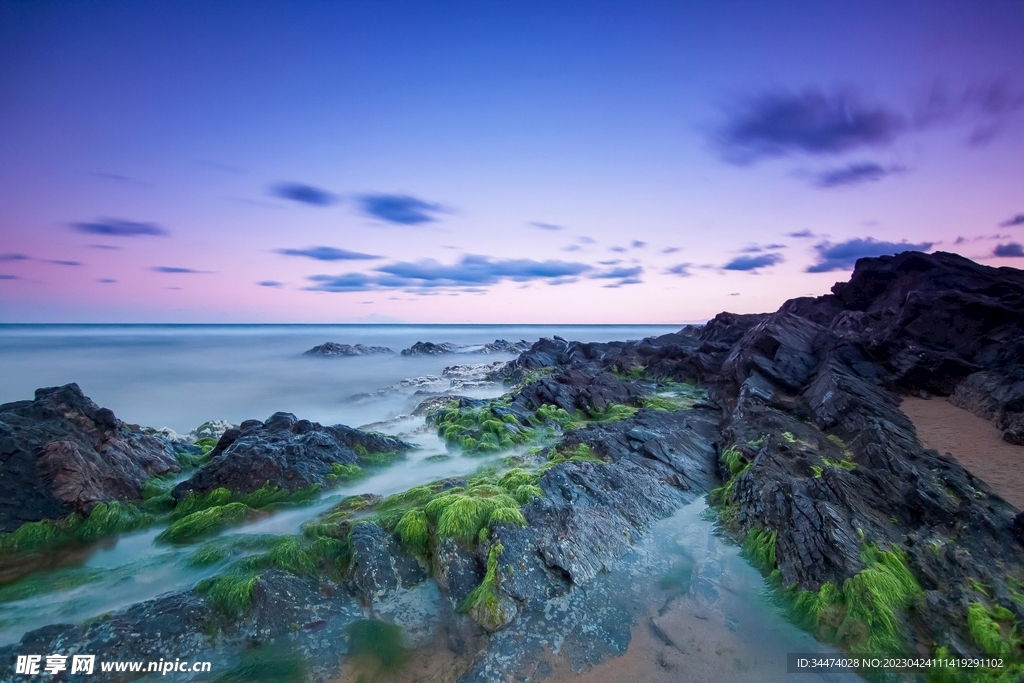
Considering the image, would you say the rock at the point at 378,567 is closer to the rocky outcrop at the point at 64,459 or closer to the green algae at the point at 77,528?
the green algae at the point at 77,528

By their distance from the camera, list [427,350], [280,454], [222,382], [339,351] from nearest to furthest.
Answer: [280,454] < [222,382] < [339,351] < [427,350]

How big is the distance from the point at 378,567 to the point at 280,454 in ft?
14.4

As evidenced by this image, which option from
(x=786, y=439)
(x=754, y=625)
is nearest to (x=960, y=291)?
(x=786, y=439)

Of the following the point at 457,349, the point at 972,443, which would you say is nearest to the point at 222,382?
the point at 457,349

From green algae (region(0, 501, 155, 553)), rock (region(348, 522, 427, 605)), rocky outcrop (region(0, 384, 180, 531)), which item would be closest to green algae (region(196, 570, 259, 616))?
rock (region(348, 522, 427, 605))

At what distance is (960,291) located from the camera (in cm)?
1505

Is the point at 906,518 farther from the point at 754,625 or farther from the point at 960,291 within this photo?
the point at 960,291

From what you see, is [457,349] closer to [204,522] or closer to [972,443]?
[204,522]

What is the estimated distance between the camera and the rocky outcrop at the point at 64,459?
23.0 feet

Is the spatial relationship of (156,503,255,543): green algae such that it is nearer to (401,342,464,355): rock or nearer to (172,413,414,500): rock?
(172,413,414,500): rock

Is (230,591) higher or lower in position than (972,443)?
lower

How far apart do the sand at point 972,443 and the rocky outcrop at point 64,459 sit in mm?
15342

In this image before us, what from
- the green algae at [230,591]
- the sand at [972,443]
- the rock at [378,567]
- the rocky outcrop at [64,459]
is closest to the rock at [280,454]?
the rocky outcrop at [64,459]

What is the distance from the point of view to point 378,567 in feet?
19.5
